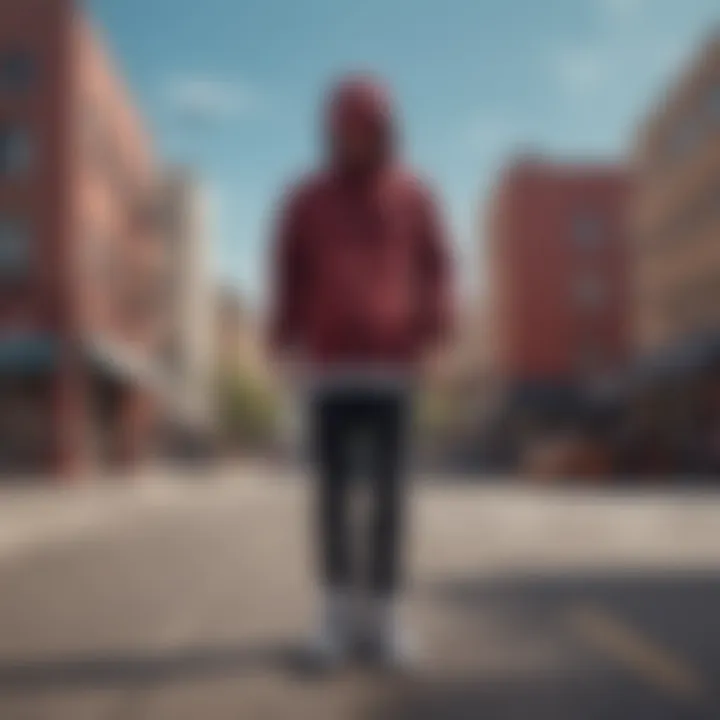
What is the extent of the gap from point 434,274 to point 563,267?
49264 mm

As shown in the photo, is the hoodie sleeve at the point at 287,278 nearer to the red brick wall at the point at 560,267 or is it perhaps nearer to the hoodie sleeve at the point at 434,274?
the hoodie sleeve at the point at 434,274

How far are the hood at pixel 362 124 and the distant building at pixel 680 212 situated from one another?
3146cm

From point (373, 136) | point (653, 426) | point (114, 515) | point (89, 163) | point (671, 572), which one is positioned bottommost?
point (653, 426)

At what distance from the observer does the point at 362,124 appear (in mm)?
3406

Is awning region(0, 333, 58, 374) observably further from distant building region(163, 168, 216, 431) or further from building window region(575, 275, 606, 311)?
building window region(575, 275, 606, 311)

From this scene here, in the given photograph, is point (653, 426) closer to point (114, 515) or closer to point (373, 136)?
point (114, 515)

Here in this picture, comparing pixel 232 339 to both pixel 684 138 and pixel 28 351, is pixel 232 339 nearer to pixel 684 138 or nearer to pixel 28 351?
A: pixel 684 138

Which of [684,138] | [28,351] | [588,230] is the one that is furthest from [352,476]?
[588,230]

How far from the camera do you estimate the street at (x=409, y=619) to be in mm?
2967

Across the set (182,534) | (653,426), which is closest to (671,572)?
(182,534)

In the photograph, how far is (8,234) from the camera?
28.1 meters

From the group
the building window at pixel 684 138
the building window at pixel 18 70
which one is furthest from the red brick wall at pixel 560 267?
the building window at pixel 18 70

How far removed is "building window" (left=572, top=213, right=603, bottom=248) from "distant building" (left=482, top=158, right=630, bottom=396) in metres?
0.05

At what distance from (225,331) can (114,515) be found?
241 feet
